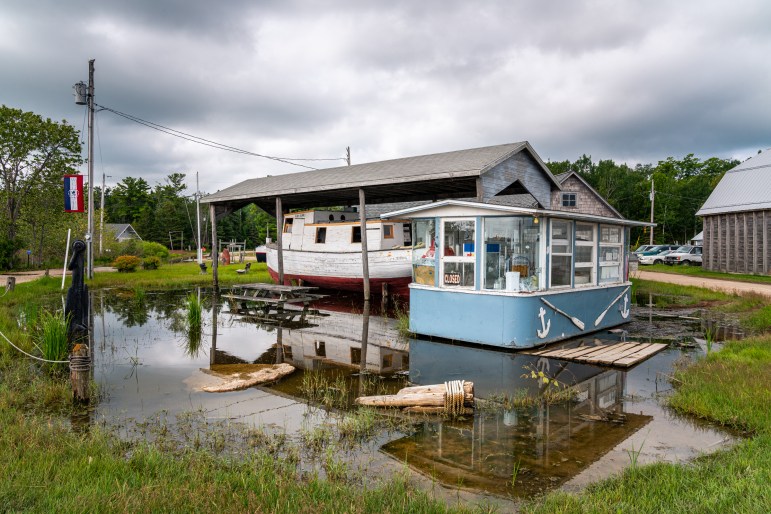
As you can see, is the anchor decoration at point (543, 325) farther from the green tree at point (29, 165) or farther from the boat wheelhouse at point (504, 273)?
the green tree at point (29, 165)

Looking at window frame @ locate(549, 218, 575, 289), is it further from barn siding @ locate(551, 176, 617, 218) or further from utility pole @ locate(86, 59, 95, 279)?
barn siding @ locate(551, 176, 617, 218)

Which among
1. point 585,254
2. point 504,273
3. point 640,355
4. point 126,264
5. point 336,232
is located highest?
point 336,232

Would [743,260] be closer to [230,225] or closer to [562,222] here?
[562,222]

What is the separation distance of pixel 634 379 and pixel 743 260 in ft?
80.5

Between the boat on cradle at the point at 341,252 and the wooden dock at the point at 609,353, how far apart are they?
856 cm

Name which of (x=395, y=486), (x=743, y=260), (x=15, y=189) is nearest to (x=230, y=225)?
(x=15, y=189)

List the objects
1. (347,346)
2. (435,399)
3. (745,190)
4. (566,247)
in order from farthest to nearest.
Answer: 1. (745,190)
2. (347,346)
3. (566,247)
4. (435,399)

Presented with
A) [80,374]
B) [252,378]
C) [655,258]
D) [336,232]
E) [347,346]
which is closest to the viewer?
[80,374]

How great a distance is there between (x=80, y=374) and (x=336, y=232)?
13423mm

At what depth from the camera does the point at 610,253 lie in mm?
11430

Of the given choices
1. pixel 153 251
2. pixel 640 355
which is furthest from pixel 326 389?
pixel 153 251

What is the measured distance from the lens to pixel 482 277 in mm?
9352

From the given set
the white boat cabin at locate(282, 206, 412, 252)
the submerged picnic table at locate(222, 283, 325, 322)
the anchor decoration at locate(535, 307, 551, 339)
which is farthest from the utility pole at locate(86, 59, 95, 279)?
the anchor decoration at locate(535, 307, 551, 339)

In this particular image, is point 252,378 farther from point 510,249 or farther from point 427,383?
point 510,249
